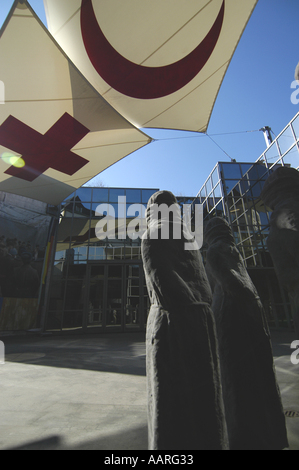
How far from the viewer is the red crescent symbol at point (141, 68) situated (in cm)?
433

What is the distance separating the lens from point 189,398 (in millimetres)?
1329

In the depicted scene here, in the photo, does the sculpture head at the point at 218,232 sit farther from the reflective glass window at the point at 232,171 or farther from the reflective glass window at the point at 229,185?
the reflective glass window at the point at 232,171

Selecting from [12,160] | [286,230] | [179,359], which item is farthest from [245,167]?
[179,359]

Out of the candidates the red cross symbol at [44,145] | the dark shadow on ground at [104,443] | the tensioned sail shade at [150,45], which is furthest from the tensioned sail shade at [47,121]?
the dark shadow on ground at [104,443]

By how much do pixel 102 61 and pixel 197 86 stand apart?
2.28 meters

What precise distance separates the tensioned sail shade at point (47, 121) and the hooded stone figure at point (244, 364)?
4.40m

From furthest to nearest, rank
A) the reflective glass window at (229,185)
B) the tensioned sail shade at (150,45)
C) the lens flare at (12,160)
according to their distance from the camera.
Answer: the reflective glass window at (229,185), the lens flare at (12,160), the tensioned sail shade at (150,45)

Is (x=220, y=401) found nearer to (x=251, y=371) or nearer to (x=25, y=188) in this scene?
(x=251, y=371)

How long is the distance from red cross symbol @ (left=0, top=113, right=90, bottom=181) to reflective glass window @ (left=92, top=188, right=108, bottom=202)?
300 inches

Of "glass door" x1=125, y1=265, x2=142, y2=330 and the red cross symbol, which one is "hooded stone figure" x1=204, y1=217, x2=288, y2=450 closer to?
the red cross symbol

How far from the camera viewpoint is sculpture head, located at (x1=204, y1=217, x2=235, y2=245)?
240 cm

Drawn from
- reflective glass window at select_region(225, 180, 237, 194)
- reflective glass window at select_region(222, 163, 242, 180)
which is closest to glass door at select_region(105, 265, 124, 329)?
reflective glass window at select_region(225, 180, 237, 194)

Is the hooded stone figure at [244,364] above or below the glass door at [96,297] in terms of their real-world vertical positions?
below

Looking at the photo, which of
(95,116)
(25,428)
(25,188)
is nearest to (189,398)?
(25,428)
